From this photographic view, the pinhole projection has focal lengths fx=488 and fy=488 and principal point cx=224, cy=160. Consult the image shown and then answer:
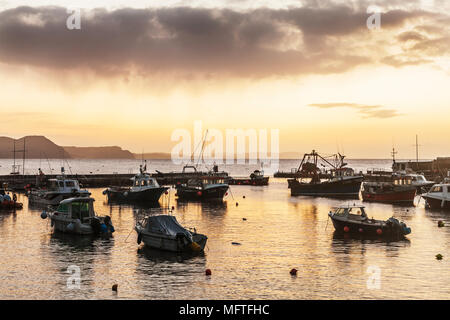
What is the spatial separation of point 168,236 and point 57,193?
41.9 m

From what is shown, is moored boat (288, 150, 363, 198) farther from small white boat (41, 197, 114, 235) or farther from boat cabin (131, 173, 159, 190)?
small white boat (41, 197, 114, 235)

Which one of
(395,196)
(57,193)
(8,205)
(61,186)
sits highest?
(61,186)

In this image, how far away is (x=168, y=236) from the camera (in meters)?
36.4

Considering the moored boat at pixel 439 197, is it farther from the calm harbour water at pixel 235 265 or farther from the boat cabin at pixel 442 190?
the calm harbour water at pixel 235 265

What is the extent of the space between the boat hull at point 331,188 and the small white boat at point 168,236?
6777cm

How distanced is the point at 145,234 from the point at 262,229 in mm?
16524

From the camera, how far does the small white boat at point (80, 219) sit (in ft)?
143

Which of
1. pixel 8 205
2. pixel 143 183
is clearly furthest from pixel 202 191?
pixel 8 205

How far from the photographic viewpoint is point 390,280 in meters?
29.1

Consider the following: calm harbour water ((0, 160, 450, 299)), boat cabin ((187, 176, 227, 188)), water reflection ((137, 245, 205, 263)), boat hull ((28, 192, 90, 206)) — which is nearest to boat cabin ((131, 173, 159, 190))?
Answer: boat hull ((28, 192, 90, 206))

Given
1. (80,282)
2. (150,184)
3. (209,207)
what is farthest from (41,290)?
(150,184)

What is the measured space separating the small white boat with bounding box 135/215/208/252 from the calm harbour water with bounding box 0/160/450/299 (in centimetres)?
85

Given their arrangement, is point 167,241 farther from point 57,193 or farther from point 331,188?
point 331,188
